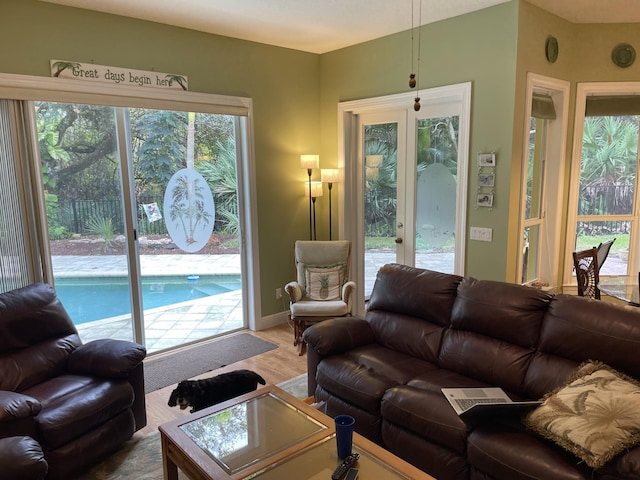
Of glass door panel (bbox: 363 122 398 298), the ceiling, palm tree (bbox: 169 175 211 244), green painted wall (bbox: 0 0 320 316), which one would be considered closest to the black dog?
palm tree (bbox: 169 175 211 244)

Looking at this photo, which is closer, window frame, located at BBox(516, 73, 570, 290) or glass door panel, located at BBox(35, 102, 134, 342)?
glass door panel, located at BBox(35, 102, 134, 342)

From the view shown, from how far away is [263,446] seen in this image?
201cm

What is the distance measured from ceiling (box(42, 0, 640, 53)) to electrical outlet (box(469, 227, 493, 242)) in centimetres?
178

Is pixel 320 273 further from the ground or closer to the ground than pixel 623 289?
closer to the ground

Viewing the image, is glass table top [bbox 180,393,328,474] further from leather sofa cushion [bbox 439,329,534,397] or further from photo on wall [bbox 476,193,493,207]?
photo on wall [bbox 476,193,493,207]

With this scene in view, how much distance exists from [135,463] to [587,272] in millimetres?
3502

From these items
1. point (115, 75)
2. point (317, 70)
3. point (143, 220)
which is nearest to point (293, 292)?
point (143, 220)

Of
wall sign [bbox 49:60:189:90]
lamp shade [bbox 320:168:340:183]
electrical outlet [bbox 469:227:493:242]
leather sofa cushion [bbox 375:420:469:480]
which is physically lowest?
leather sofa cushion [bbox 375:420:469:480]

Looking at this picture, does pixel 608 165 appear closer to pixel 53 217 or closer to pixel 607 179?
pixel 607 179

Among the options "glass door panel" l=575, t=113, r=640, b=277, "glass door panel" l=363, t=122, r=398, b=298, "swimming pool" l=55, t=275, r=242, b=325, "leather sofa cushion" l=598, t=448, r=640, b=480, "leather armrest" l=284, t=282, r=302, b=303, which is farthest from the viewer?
"glass door panel" l=363, t=122, r=398, b=298

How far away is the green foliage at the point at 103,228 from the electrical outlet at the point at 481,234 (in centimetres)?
309

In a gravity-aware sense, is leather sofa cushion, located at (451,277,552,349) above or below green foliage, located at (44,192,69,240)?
below

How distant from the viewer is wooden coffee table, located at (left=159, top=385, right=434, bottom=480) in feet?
6.00

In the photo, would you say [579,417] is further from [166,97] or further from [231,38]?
[231,38]
